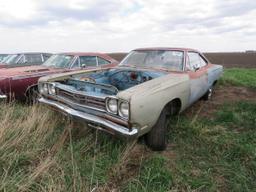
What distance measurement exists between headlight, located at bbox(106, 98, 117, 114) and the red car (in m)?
2.83

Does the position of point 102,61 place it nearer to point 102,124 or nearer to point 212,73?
point 212,73

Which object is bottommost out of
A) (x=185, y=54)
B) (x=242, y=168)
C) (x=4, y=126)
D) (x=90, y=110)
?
(x=242, y=168)

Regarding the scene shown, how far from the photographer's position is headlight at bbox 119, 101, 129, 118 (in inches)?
119

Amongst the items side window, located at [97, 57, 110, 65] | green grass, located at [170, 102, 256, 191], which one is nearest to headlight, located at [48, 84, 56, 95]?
green grass, located at [170, 102, 256, 191]

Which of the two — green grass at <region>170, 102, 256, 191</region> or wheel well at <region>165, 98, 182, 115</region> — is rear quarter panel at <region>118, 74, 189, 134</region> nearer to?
wheel well at <region>165, 98, 182, 115</region>

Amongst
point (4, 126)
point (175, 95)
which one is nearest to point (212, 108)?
point (175, 95)

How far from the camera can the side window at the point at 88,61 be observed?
6848 millimetres

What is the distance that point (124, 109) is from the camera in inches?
121

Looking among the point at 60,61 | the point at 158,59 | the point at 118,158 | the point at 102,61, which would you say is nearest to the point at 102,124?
the point at 118,158

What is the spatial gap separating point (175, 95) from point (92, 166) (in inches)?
63.4

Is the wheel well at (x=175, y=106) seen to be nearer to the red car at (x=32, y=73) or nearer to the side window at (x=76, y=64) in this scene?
the red car at (x=32, y=73)

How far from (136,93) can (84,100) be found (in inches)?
31.5

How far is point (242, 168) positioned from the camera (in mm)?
3217

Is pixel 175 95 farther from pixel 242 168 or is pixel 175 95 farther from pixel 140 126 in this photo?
pixel 242 168
